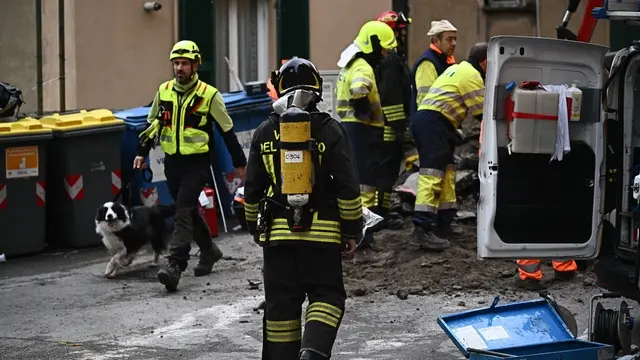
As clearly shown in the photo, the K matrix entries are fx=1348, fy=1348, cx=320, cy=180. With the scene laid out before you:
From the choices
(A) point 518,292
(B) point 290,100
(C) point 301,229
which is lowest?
Answer: (A) point 518,292

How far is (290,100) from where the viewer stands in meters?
6.90

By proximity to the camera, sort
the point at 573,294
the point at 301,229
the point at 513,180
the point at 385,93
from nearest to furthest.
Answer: the point at 301,229
the point at 513,180
the point at 573,294
the point at 385,93

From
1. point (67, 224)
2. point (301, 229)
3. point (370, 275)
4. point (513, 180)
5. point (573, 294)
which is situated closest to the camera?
point (301, 229)

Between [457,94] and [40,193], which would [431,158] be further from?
[40,193]

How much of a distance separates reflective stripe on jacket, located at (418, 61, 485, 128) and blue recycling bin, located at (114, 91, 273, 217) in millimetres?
2751

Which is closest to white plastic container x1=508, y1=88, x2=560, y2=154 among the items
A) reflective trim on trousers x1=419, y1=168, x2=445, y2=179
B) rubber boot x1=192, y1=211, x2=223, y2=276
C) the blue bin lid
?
the blue bin lid

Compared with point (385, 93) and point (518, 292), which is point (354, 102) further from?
point (518, 292)

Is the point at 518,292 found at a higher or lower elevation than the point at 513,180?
lower

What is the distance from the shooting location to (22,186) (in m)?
12.0

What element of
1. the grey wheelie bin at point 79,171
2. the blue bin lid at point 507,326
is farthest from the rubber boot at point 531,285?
the grey wheelie bin at point 79,171

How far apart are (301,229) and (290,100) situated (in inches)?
26.3

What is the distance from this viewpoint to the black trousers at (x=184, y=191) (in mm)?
10383

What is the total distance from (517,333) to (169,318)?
2.90 m

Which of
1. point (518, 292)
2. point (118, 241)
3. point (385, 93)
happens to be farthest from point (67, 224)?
point (518, 292)
